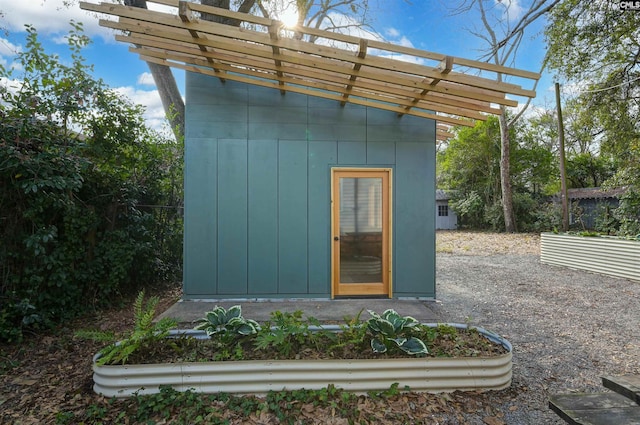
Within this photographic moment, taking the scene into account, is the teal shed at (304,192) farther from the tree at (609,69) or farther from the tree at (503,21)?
the tree at (609,69)

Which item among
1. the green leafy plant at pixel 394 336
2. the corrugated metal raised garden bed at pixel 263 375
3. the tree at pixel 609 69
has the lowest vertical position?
the corrugated metal raised garden bed at pixel 263 375

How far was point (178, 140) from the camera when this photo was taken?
6.09 meters

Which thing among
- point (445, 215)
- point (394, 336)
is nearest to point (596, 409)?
point (394, 336)

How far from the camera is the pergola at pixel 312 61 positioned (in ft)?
9.75

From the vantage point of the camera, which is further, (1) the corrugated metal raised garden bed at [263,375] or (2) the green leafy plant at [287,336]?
(2) the green leafy plant at [287,336]

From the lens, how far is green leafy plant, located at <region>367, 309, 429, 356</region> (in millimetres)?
2445

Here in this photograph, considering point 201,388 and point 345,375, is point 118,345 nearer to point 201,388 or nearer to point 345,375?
point 201,388

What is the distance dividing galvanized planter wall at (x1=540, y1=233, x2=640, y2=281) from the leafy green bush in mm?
8407

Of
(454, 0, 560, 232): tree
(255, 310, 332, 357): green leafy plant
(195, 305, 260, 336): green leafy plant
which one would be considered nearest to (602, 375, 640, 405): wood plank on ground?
(255, 310, 332, 357): green leafy plant

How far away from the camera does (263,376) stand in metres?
2.29

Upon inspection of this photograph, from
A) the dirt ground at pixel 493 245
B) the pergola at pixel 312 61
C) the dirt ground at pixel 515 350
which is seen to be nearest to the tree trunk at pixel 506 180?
the dirt ground at pixel 493 245

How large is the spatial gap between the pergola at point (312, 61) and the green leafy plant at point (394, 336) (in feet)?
7.63

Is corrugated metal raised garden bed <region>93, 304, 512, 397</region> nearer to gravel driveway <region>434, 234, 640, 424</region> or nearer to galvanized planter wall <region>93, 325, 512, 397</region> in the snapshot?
galvanized planter wall <region>93, 325, 512, 397</region>

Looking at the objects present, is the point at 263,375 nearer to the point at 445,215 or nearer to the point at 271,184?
the point at 271,184
